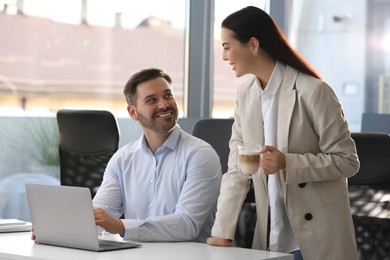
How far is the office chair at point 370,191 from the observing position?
3137 mm

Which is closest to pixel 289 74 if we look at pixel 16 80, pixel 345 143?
pixel 345 143

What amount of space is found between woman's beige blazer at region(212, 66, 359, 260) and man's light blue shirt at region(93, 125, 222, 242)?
266 millimetres

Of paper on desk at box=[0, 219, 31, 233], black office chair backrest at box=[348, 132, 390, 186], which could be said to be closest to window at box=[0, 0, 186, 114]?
paper on desk at box=[0, 219, 31, 233]

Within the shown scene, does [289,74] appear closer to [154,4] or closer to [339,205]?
[339,205]

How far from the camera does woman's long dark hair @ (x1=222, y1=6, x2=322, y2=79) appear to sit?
9.08ft

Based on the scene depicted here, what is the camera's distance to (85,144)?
4.73 meters

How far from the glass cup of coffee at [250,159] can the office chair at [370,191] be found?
752 mm

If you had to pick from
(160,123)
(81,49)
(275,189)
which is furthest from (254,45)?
(81,49)

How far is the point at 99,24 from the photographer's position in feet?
18.8

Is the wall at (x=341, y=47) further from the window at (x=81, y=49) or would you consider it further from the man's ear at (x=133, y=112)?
the man's ear at (x=133, y=112)

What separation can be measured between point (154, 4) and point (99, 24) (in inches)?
20.9

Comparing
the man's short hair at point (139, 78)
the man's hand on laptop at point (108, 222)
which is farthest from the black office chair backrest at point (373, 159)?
the man's hand on laptop at point (108, 222)

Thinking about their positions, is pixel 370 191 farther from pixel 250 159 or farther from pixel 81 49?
pixel 81 49

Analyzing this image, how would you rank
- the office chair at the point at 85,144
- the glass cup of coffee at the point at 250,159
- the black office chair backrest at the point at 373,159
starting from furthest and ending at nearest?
the office chair at the point at 85,144
the black office chair backrest at the point at 373,159
the glass cup of coffee at the point at 250,159
